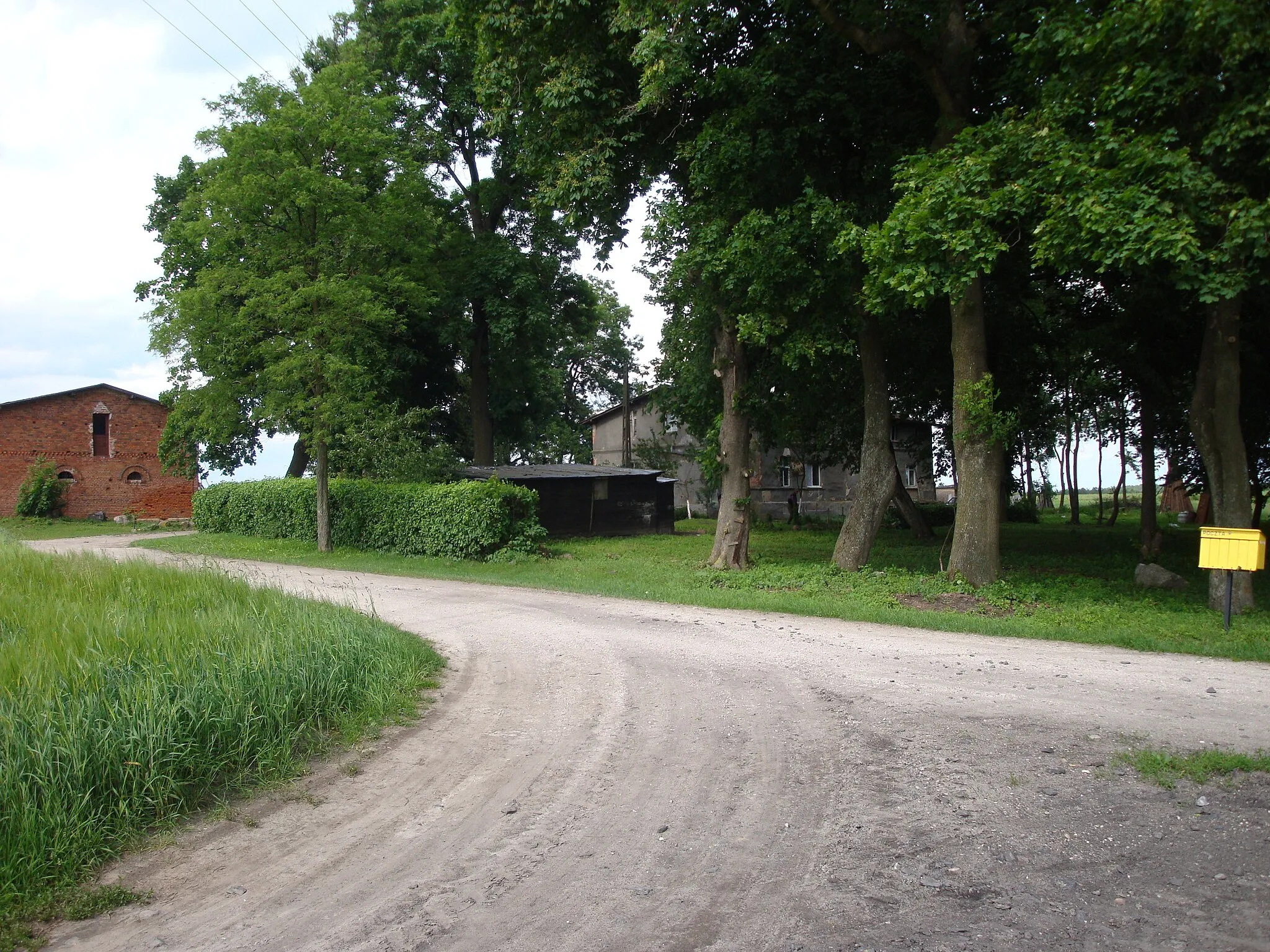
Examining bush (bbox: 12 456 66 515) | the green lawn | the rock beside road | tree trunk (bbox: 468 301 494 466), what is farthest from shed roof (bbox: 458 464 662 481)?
bush (bbox: 12 456 66 515)

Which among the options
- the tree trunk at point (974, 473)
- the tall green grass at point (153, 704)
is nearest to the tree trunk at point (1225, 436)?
the tree trunk at point (974, 473)

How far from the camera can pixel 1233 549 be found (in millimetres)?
10609

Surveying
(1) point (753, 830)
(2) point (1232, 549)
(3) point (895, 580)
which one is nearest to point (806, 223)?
(3) point (895, 580)

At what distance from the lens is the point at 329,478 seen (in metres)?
28.2

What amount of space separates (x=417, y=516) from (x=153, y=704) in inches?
720

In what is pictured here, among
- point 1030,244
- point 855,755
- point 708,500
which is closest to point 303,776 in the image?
point 855,755

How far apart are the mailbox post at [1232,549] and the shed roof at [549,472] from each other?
20.8 metres

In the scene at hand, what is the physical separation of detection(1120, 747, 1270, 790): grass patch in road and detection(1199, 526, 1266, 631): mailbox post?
5.28 meters

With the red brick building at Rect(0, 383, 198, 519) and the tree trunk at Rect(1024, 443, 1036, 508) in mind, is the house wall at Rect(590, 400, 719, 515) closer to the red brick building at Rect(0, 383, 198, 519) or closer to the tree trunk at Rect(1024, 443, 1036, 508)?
the tree trunk at Rect(1024, 443, 1036, 508)

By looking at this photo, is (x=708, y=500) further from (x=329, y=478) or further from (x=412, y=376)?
(x=329, y=478)

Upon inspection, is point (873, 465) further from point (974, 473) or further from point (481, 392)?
point (481, 392)

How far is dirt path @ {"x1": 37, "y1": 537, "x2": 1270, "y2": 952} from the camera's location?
407 cm

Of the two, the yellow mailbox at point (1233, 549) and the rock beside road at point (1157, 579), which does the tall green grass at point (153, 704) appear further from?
the rock beside road at point (1157, 579)

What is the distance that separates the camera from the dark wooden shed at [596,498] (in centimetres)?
3108
